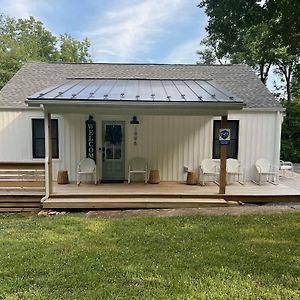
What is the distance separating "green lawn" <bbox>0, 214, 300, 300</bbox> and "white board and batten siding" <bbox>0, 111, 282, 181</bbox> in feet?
12.5

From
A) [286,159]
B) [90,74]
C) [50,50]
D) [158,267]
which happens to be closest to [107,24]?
[50,50]

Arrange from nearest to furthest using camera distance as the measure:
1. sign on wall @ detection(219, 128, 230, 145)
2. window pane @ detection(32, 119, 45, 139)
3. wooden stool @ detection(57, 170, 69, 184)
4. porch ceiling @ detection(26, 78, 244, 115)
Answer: porch ceiling @ detection(26, 78, 244, 115) < sign on wall @ detection(219, 128, 230, 145) < wooden stool @ detection(57, 170, 69, 184) < window pane @ detection(32, 119, 45, 139)

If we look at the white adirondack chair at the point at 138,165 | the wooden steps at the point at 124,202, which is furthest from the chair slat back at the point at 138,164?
the wooden steps at the point at 124,202

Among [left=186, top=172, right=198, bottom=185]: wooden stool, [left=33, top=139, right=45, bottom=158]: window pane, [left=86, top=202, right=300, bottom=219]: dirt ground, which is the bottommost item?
[left=86, top=202, right=300, bottom=219]: dirt ground

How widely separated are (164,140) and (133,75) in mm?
3774

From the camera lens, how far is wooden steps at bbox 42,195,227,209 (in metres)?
7.18

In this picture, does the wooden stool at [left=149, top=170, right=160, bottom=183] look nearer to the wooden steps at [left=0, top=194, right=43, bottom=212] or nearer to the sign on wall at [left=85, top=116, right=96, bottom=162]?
the sign on wall at [left=85, top=116, right=96, bottom=162]

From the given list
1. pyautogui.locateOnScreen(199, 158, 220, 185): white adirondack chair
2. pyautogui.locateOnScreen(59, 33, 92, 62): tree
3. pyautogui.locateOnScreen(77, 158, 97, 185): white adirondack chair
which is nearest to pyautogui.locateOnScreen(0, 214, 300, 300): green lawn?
pyautogui.locateOnScreen(77, 158, 97, 185): white adirondack chair

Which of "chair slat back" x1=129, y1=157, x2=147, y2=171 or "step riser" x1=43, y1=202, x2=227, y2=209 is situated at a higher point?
"chair slat back" x1=129, y1=157, x2=147, y2=171

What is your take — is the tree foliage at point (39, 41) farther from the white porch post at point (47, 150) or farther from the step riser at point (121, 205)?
the step riser at point (121, 205)

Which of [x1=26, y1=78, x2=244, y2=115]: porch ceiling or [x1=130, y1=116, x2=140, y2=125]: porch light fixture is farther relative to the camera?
[x1=130, y1=116, x2=140, y2=125]: porch light fixture

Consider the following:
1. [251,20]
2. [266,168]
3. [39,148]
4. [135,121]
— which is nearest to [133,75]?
[135,121]

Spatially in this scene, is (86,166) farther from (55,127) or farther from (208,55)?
(208,55)

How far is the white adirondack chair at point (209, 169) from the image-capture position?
952cm
